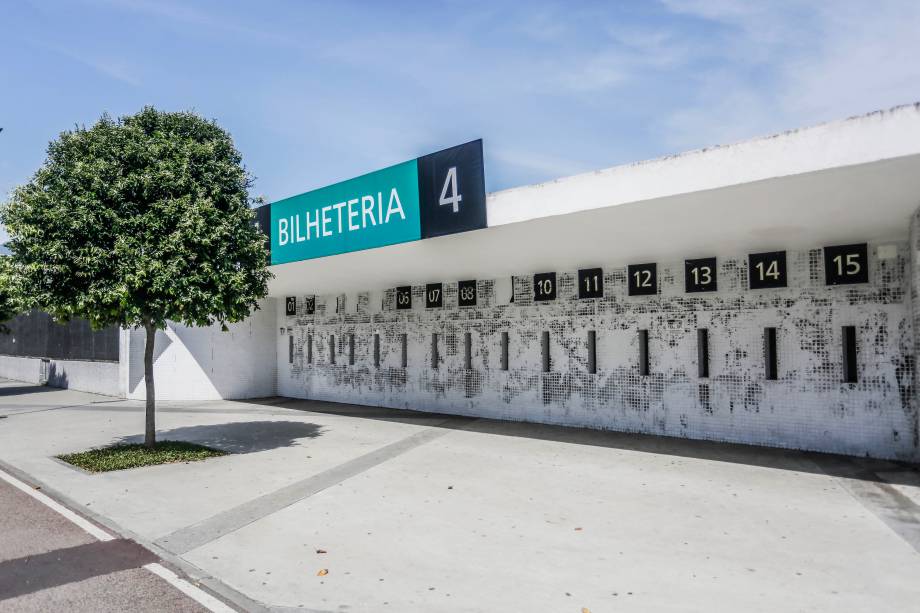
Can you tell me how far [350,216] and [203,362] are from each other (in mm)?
11620

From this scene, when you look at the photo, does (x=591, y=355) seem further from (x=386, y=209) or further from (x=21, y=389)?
(x=21, y=389)

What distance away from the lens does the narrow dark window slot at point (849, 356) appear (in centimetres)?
1006

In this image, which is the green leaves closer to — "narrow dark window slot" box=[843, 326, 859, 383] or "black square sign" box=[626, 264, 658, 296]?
"black square sign" box=[626, 264, 658, 296]

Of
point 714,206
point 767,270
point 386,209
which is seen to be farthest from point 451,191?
point 767,270

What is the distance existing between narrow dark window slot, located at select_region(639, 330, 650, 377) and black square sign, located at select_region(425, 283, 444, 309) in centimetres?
596

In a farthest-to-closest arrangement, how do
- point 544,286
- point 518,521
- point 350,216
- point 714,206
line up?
point 544,286
point 350,216
point 714,206
point 518,521

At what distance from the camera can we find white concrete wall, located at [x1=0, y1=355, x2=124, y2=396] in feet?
71.3

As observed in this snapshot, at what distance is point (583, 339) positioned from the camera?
13203 millimetres

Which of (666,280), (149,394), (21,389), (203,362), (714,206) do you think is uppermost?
(714,206)

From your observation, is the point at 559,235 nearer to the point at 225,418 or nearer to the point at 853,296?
the point at 853,296

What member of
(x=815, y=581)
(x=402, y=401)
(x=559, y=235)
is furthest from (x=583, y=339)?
(x=815, y=581)

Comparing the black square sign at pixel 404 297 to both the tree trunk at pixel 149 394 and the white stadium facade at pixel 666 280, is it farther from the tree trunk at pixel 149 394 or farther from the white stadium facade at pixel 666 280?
the tree trunk at pixel 149 394

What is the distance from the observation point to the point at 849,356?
33.2ft

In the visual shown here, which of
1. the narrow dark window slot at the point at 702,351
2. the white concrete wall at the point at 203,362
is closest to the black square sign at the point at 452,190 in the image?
the narrow dark window slot at the point at 702,351
